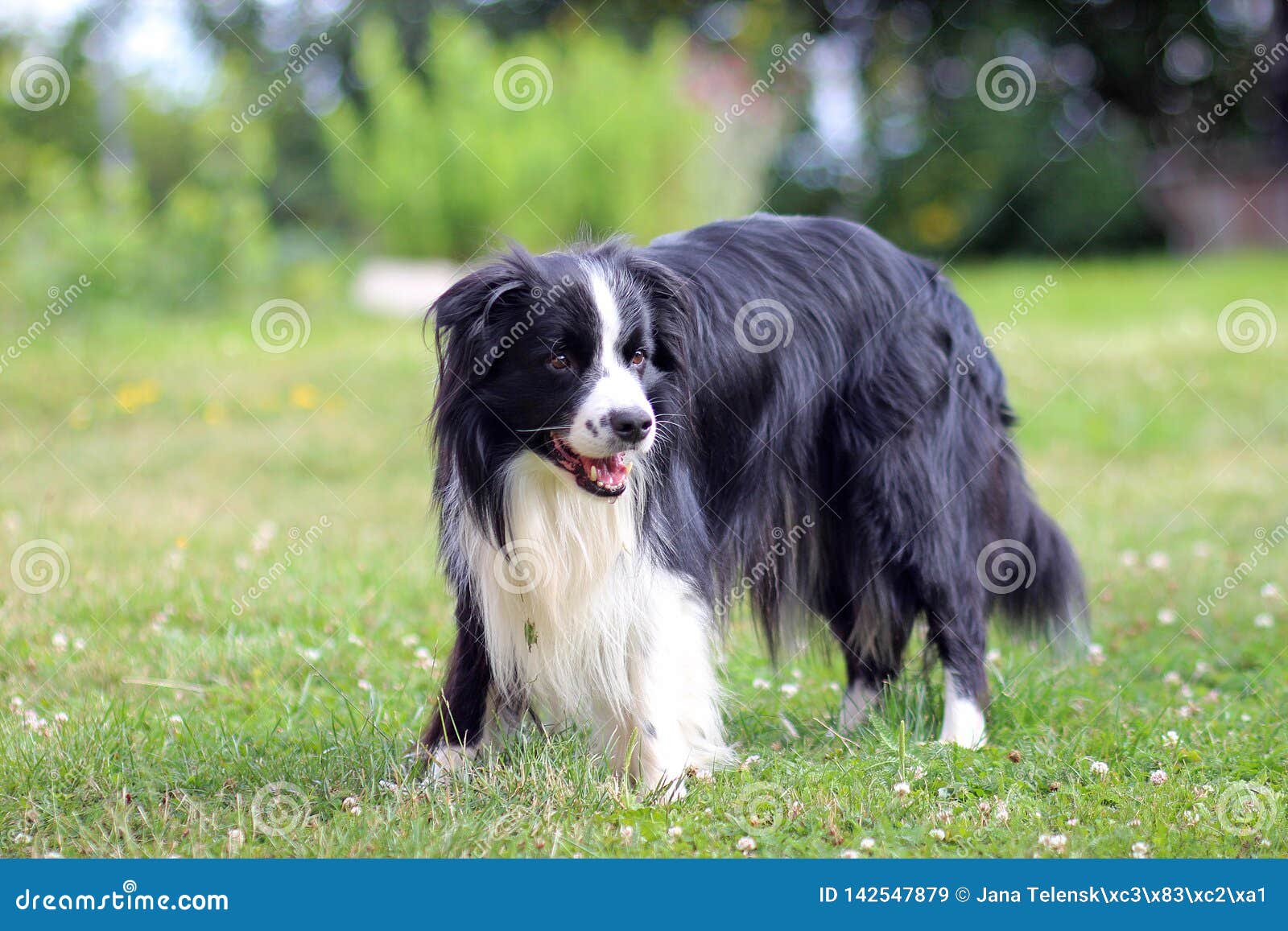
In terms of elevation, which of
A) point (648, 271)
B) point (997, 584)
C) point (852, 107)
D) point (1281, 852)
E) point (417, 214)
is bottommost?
point (1281, 852)

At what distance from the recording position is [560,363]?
321cm

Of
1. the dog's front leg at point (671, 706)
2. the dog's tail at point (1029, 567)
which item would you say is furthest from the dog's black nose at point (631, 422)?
the dog's tail at point (1029, 567)

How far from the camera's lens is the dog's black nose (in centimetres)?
308

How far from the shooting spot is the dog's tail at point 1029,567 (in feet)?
14.0

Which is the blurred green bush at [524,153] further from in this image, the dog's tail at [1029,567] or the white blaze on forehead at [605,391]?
the white blaze on forehead at [605,391]

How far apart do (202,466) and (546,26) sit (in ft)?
52.2

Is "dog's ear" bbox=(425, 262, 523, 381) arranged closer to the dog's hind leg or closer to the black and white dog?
the black and white dog

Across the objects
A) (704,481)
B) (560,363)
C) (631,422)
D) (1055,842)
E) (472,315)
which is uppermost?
(472,315)

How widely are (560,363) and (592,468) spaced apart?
0.27 metres

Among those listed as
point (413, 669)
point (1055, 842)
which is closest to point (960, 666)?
point (1055, 842)

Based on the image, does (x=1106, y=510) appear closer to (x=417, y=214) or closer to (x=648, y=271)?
(x=648, y=271)

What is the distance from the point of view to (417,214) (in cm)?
1348

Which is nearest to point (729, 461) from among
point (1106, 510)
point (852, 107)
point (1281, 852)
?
point (1281, 852)

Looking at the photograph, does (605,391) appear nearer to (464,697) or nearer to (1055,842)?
(464,697)
